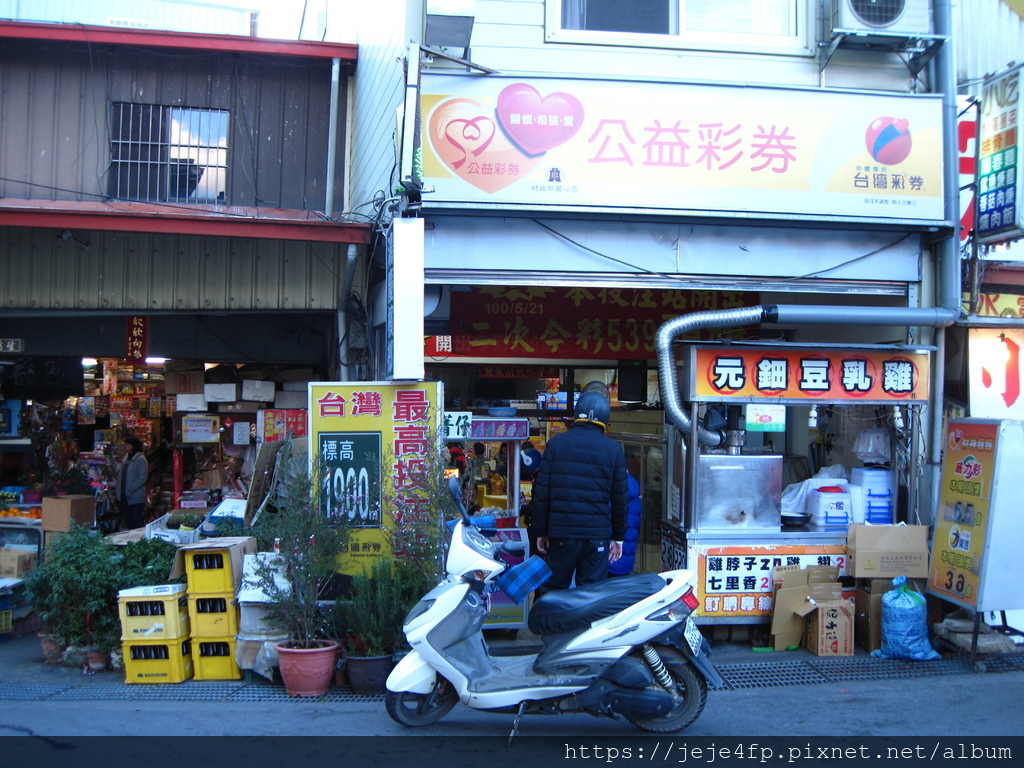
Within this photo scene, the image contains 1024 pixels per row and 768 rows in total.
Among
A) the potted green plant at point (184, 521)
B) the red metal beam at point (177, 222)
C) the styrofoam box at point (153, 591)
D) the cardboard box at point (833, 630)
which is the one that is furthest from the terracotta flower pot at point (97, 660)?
the cardboard box at point (833, 630)

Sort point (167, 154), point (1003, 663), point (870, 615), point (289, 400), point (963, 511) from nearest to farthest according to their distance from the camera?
point (1003, 663), point (963, 511), point (870, 615), point (167, 154), point (289, 400)

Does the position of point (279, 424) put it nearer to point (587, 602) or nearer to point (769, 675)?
point (587, 602)

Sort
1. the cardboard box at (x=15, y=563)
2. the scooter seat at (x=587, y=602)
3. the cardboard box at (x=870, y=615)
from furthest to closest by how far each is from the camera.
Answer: the cardboard box at (x=15, y=563)
the cardboard box at (x=870, y=615)
the scooter seat at (x=587, y=602)

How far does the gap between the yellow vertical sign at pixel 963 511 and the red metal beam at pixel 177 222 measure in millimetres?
6124

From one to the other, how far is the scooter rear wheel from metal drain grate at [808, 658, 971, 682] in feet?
6.53

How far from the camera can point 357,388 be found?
7.26m

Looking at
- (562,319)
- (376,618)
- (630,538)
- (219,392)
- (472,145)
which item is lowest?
(376,618)

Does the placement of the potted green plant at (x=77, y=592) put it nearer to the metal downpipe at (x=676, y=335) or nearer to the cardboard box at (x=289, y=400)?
the cardboard box at (x=289, y=400)

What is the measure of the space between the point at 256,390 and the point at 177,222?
375 cm

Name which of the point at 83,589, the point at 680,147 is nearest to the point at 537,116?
the point at 680,147

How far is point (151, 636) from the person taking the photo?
21.0ft

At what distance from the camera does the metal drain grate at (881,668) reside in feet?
21.6

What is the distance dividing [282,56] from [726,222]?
556cm

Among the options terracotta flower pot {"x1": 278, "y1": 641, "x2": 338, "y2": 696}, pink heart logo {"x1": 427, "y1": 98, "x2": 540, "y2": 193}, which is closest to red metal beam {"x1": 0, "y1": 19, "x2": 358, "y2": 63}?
pink heart logo {"x1": 427, "y1": 98, "x2": 540, "y2": 193}
